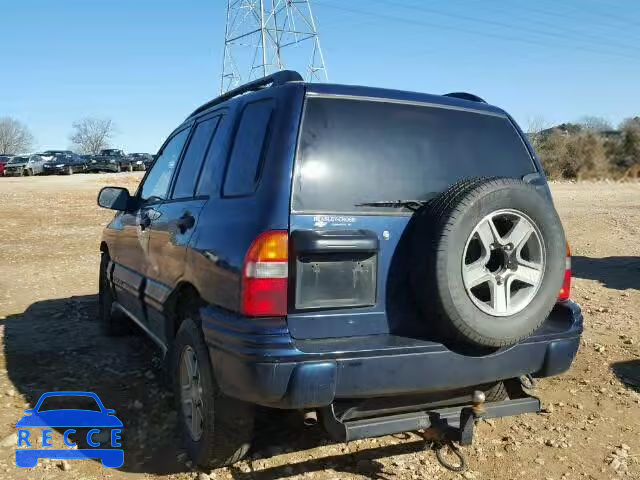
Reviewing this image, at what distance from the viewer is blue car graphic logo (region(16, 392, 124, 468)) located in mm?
3369

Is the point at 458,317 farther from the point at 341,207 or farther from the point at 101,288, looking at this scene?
the point at 101,288

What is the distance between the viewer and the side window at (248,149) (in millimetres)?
2884

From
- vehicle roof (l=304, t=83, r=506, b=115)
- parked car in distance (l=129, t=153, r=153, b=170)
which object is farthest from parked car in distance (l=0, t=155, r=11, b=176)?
vehicle roof (l=304, t=83, r=506, b=115)

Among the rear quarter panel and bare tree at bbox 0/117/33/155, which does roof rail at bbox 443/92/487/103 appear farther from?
bare tree at bbox 0/117/33/155

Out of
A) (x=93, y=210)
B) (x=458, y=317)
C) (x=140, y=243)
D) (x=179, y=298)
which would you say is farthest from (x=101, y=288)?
(x=93, y=210)

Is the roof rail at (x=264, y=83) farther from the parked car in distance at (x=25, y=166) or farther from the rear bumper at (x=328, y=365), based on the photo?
the parked car in distance at (x=25, y=166)

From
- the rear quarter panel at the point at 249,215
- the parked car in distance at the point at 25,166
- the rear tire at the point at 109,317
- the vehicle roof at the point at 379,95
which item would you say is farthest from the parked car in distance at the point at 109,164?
the rear quarter panel at the point at 249,215

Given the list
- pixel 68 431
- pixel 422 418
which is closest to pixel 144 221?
pixel 68 431

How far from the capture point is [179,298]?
3.50m

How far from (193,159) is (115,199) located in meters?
1.27

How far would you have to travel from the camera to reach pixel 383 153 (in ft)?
9.54

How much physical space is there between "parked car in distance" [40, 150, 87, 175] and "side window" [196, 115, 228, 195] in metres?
41.1

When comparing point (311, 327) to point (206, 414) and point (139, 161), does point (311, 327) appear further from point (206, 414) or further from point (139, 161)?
point (139, 161)

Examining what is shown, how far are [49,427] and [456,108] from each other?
3.01 meters
